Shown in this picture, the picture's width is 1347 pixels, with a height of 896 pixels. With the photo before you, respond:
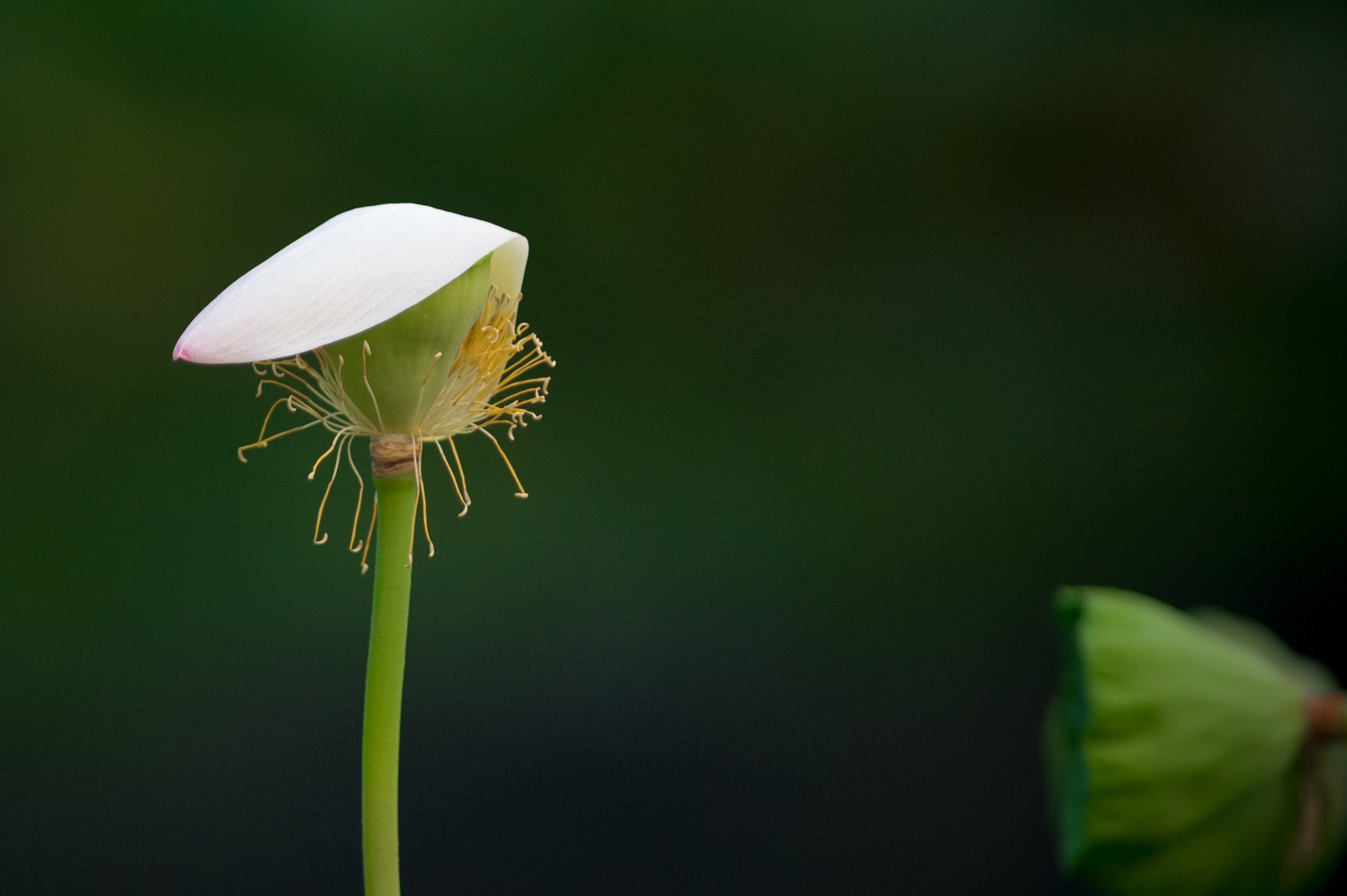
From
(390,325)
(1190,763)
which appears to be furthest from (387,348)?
(1190,763)

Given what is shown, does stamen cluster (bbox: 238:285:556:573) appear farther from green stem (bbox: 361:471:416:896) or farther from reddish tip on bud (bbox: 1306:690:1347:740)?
reddish tip on bud (bbox: 1306:690:1347:740)

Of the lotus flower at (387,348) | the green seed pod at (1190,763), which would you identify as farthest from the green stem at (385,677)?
the green seed pod at (1190,763)

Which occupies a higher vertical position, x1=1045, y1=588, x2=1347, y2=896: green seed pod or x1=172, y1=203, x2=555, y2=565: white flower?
x1=172, y1=203, x2=555, y2=565: white flower

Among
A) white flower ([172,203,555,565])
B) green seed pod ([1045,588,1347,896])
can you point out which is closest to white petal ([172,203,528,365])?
white flower ([172,203,555,565])

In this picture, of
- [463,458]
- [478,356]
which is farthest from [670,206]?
[478,356]

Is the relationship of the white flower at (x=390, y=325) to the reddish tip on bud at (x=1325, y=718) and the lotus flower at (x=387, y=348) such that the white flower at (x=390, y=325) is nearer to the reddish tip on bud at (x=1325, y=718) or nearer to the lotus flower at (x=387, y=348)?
the lotus flower at (x=387, y=348)

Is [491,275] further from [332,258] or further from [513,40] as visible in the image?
[513,40]
